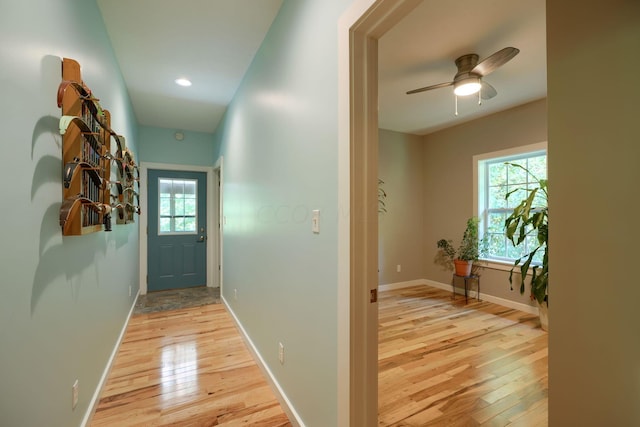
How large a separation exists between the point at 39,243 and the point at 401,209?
4548 mm

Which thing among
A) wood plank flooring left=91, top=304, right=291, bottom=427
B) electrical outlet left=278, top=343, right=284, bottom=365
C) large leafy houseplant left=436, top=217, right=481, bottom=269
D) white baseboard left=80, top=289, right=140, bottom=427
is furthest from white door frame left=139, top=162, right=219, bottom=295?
large leafy houseplant left=436, top=217, right=481, bottom=269

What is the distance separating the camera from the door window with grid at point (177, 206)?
14.6ft

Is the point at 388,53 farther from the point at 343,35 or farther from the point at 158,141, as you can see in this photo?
the point at 158,141

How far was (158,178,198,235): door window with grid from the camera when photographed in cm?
446

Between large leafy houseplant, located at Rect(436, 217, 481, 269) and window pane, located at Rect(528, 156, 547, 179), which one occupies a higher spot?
window pane, located at Rect(528, 156, 547, 179)

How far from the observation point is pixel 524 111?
355cm

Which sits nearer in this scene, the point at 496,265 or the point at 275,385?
the point at 275,385

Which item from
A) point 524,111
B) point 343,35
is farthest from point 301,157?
point 524,111

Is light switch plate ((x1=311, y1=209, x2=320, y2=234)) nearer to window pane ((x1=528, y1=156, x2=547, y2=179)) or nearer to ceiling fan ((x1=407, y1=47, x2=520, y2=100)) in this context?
ceiling fan ((x1=407, y1=47, x2=520, y2=100))

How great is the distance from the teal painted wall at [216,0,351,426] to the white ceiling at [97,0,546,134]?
0.26 meters

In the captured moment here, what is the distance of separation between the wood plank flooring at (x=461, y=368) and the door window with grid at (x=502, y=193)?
869mm

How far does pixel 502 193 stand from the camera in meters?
3.98

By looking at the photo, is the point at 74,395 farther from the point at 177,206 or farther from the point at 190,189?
the point at 190,189

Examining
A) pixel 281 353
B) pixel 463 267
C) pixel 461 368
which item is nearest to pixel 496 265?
pixel 463 267
